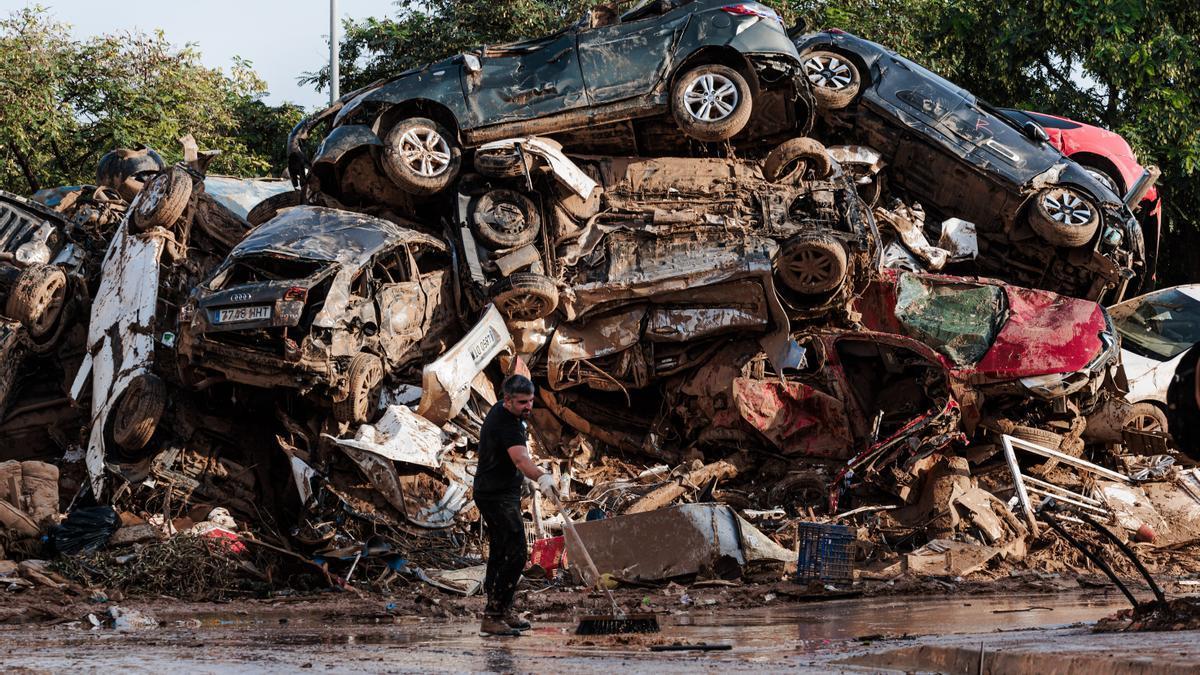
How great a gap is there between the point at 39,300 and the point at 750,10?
869 cm

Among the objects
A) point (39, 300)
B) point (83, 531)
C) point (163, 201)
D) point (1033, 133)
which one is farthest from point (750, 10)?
point (83, 531)

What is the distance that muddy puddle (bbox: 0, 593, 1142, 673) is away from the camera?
5.93 metres

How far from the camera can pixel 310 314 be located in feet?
41.9

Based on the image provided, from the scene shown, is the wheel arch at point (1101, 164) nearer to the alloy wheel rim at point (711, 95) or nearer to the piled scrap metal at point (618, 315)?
the piled scrap metal at point (618, 315)

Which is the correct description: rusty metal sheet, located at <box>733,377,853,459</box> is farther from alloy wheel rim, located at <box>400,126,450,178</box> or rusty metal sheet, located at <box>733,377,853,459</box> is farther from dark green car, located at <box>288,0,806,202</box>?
alloy wheel rim, located at <box>400,126,450,178</box>

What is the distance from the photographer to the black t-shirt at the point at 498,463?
7988 mm

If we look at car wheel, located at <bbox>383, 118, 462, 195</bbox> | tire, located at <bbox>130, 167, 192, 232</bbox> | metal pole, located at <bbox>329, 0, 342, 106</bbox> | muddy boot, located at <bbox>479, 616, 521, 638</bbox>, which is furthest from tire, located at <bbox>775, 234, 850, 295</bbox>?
metal pole, located at <bbox>329, 0, 342, 106</bbox>

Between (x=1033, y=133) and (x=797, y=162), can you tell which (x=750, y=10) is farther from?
(x=1033, y=133)

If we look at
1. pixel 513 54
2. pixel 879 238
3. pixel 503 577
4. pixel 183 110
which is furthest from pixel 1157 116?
pixel 503 577

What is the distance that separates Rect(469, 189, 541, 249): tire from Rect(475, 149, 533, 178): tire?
35 cm

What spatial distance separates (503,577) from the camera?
7945 mm

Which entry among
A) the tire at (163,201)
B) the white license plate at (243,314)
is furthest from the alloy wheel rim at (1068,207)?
the tire at (163,201)

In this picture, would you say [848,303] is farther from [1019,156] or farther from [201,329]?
[201,329]

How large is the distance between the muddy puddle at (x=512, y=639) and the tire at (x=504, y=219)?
18.4 feet
